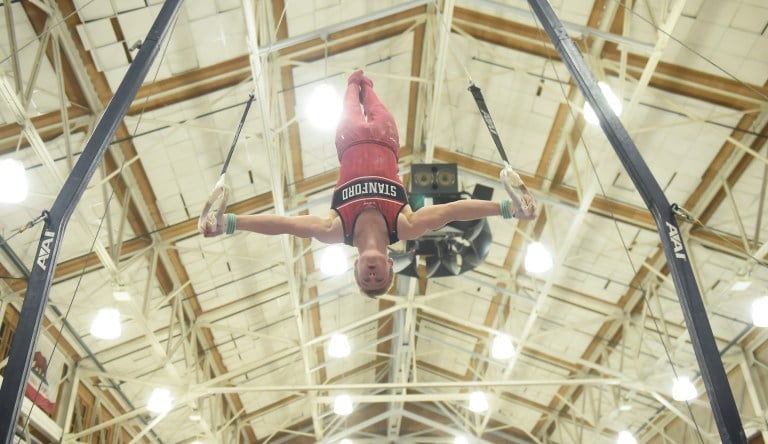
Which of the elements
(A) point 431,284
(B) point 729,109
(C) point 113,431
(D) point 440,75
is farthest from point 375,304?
(B) point 729,109

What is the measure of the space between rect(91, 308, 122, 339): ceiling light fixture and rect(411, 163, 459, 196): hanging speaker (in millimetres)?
4475

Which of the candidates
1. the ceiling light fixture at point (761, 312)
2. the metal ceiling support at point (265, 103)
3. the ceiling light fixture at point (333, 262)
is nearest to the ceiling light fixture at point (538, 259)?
the ceiling light fixture at point (761, 312)

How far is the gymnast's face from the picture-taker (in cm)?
438

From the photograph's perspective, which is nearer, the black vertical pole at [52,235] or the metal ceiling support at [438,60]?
the black vertical pole at [52,235]

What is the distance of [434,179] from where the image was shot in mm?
9281

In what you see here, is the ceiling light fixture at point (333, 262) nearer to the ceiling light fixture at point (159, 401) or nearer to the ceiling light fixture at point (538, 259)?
the ceiling light fixture at point (538, 259)

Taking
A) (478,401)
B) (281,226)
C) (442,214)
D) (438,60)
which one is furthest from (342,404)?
(442,214)

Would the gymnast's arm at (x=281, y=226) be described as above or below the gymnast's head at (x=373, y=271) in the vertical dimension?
above

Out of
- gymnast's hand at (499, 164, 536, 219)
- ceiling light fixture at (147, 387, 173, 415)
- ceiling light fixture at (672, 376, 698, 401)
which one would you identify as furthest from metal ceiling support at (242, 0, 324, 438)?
ceiling light fixture at (672, 376, 698, 401)

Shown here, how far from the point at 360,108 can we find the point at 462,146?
7043 mm

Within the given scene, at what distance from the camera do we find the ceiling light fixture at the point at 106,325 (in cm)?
873

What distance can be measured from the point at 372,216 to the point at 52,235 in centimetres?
224

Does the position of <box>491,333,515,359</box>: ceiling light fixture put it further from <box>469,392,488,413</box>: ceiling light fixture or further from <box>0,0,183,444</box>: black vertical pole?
<box>0,0,183,444</box>: black vertical pole

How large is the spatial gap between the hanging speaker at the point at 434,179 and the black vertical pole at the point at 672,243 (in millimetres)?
3848
